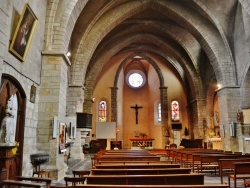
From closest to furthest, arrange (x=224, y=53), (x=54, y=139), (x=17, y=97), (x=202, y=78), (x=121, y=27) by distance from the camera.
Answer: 1. (x=17, y=97)
2. (x=54, y=139)
3. (x=224, y=53)
4. (x=121, y=27)
5. (x=202, y=78)

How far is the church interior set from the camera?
6.29 m

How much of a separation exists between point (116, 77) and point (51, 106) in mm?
Result: 14526

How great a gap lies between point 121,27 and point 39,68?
10189 mm

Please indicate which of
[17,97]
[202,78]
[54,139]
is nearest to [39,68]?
[17,97]

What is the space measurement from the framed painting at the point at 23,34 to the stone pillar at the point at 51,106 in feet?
4.93

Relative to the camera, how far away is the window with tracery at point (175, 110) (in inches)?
867

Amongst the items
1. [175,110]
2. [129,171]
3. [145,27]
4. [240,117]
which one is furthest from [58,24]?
[175,110]

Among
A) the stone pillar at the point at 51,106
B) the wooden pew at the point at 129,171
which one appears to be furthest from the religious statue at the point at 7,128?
the stone pillar at the point at 51,106

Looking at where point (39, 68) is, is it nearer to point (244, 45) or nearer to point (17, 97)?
point (17, 97)

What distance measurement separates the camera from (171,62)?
68.2 ft

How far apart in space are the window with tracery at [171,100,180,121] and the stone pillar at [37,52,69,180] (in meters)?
15.5

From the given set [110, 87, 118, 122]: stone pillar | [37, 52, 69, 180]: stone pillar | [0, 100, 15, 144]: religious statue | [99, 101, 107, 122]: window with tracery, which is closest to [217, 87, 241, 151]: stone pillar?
[37, 52, 69, 180]: stone pillar

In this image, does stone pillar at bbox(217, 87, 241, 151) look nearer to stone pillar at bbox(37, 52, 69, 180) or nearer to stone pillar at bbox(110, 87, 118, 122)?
stone pillar at bbox(37, 52, 69, 180)

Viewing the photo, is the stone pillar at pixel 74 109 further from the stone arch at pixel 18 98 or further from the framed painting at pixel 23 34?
the framed painting at pixel 23 34
